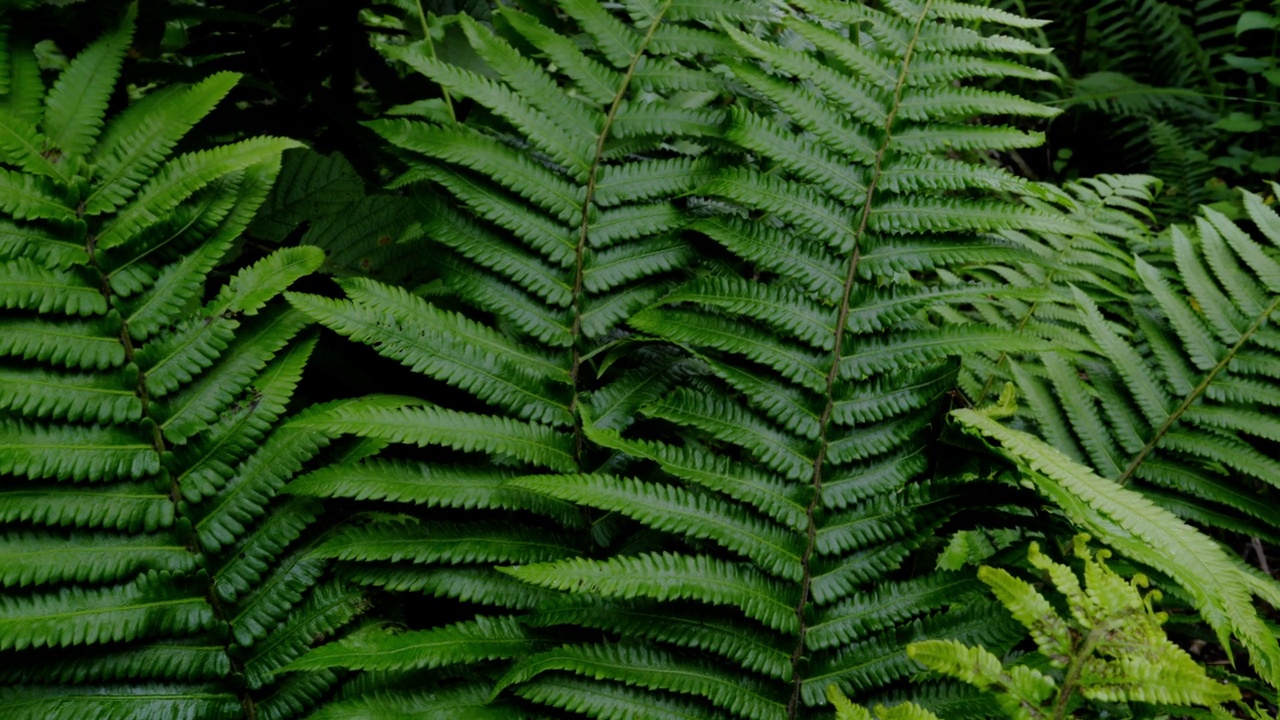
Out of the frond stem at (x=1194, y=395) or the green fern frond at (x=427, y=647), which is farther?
the frond stem at (x=1194, y=395)

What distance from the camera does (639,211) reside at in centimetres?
142

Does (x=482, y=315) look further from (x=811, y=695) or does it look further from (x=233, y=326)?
(x=811, y=695)

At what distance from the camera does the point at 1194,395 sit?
62.9 inches

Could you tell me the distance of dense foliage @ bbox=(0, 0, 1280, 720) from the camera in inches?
42.1

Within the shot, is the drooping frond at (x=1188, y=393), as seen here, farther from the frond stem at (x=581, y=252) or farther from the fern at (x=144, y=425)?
the fern at (x=144, y=425)

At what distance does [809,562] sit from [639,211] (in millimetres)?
689

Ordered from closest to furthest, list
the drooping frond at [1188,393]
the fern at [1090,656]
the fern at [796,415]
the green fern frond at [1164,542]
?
1. the fern at [1090,656]
2. the green fern frond at [1164,542]
3. the fern at [796,415]
4. the drooping frond at [1188,393]

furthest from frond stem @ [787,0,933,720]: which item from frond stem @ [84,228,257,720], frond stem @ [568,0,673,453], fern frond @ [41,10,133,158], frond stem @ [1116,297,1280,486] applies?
fern frond @ [41,10,133,158]

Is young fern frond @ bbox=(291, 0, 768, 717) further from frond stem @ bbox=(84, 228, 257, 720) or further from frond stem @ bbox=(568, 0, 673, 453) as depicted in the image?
frond stem @ bbox=(84, 228, 257, 720)

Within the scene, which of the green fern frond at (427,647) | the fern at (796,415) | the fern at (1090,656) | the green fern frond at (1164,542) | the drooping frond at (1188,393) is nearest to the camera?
the fern at (1090,656)

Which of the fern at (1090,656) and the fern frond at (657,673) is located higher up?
the fern at (1090,656)

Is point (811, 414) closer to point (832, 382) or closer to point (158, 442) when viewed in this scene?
point (832, 382)

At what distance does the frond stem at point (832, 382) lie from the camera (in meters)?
1.23

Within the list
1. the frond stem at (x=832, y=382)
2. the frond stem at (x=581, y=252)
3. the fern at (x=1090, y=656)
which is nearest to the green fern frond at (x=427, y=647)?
the frond stem at (x=581, y=252)
